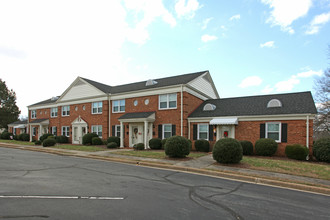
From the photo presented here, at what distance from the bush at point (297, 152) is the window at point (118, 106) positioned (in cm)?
1615

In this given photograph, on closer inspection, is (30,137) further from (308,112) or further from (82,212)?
(308,112)

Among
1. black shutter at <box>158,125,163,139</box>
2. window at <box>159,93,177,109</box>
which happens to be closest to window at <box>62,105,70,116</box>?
window at <box>159,93,177,109</box>

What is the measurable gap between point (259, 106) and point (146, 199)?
14347mm

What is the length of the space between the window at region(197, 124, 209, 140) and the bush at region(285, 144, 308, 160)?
6.27 m

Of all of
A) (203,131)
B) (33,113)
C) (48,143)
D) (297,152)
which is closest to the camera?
(297,152)

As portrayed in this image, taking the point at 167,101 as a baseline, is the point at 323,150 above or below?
below

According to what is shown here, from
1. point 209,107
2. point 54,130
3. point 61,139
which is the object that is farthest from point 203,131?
point 54,130

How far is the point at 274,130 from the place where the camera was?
14438 mm

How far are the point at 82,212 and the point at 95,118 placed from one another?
20529 millimetres

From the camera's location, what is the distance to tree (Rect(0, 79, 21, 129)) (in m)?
43.9

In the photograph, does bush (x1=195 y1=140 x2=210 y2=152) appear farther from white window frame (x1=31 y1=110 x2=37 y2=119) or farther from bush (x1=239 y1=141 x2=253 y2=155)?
white window frame (x1=31 y1=110 x2=37 y2=119)

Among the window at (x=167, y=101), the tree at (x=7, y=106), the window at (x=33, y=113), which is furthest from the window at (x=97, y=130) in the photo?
the tree at (x=7, y=106)

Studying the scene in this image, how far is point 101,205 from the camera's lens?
15.1ft

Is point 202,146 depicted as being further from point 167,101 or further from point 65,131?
point 65,131
